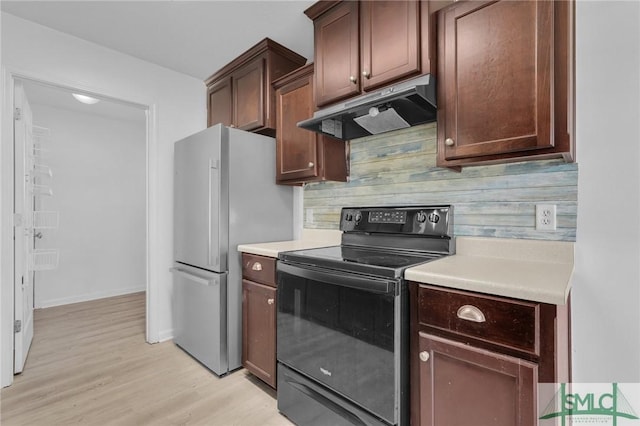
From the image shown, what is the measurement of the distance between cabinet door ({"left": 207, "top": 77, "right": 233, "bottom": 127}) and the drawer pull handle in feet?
7.75

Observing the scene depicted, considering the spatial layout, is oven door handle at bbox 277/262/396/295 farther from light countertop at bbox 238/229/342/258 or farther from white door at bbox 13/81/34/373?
white door at bbox 13/81/34/373

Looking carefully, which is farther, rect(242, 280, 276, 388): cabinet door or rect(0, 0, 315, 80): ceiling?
rect(0, 0, 315, 80): ceiling

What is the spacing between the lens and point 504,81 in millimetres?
1296

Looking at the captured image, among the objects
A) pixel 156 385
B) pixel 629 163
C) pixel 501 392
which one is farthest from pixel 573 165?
pixel 156 385

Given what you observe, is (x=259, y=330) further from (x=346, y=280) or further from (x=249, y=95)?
(x=249, y=95)

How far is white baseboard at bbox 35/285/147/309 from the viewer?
3732mm

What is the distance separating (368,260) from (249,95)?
5.90 ft

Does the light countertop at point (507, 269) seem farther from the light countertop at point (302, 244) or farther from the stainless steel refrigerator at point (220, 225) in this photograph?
the stainless steel refrigerator at point (220, 225)

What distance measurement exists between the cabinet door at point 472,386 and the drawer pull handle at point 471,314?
0.10 m

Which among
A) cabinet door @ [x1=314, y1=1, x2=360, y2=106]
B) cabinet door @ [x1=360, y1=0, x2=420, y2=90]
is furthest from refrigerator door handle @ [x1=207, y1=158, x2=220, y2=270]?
cabinet door @ [x1=360, y1=0, x2=420, y2=90]

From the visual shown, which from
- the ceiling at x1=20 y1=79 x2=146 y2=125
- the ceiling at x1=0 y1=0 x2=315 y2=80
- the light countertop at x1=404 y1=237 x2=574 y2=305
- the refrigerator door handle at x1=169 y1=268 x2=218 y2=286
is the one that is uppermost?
the ceiling at x1=0 y1=0 x2=315 y2=80

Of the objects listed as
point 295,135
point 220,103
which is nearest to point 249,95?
point 220,103

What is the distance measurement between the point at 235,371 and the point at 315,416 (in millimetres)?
890

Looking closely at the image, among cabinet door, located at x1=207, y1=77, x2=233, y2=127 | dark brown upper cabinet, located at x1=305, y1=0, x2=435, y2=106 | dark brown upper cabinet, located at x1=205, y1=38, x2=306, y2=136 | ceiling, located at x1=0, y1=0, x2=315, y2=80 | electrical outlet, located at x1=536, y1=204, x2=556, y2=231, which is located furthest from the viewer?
cabinet door, located at x1=207, y1=77, x2=233, y2=127
